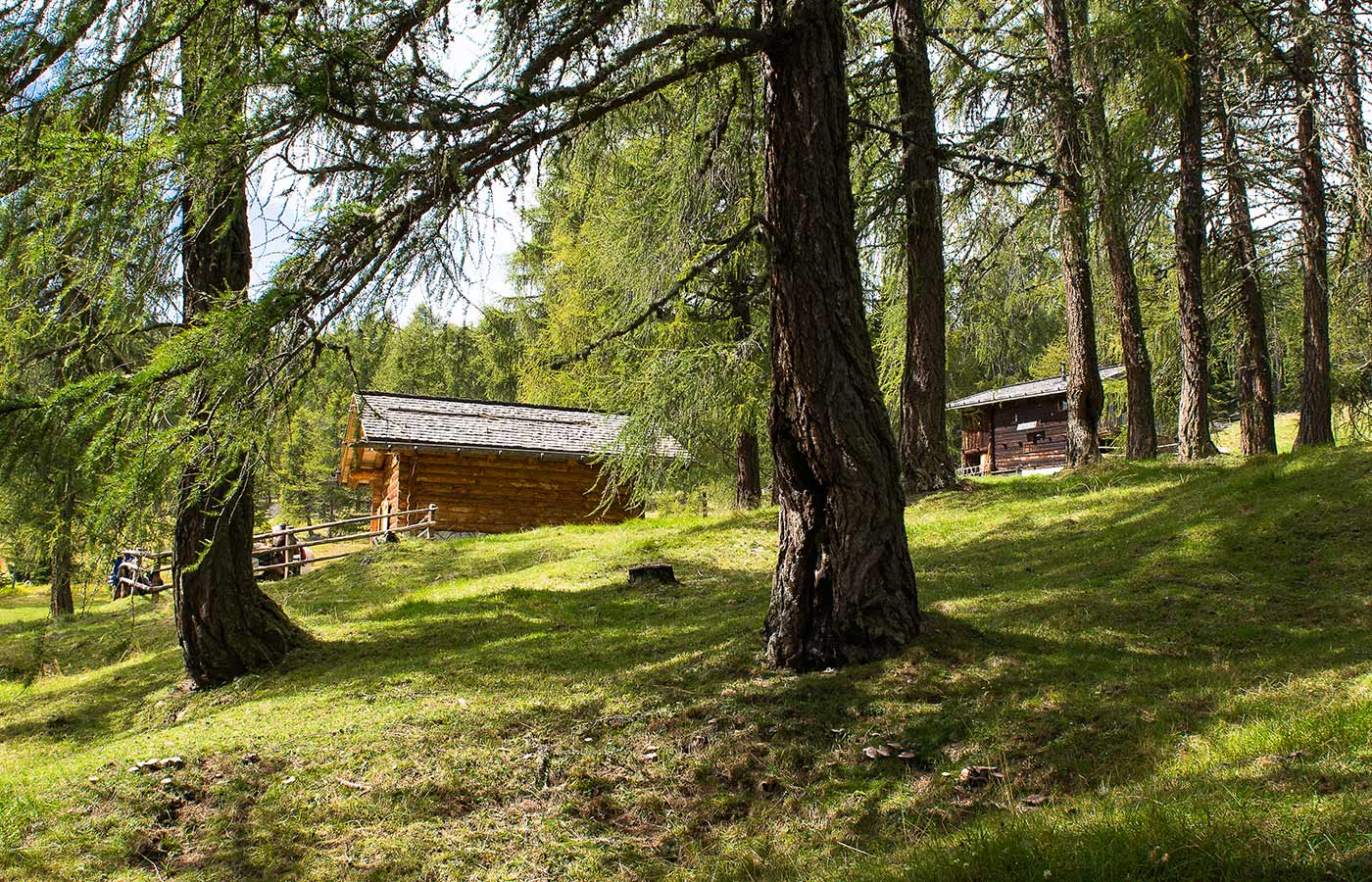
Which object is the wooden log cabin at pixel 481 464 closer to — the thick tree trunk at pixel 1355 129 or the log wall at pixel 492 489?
the log wall at pixel 492 489

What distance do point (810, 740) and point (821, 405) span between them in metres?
2.28

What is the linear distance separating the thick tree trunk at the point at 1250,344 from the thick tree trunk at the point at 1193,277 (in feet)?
2.66

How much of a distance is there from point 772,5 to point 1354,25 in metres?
8.66

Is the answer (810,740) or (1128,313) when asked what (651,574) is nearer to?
(810,740)

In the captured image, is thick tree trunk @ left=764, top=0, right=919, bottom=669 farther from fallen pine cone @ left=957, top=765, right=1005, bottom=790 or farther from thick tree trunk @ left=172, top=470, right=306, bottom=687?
thick tree trunk @ left=172, top=470, right=306, bottom=687

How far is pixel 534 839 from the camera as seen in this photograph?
5.13m

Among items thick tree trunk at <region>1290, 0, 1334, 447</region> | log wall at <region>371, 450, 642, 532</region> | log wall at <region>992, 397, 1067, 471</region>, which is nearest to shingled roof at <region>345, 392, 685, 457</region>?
log wall at <region>371, 450, 642, 532</region>

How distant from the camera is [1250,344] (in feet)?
43.7

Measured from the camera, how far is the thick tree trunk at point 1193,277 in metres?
12.0

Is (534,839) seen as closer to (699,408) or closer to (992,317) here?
(699,408)

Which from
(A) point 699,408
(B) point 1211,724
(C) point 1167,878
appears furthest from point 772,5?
(A) point 699,408

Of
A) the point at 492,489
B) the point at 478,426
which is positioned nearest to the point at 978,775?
the point at 492,489

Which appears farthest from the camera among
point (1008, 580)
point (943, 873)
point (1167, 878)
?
point (1008, 580)

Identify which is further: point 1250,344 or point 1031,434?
point 1031,434
